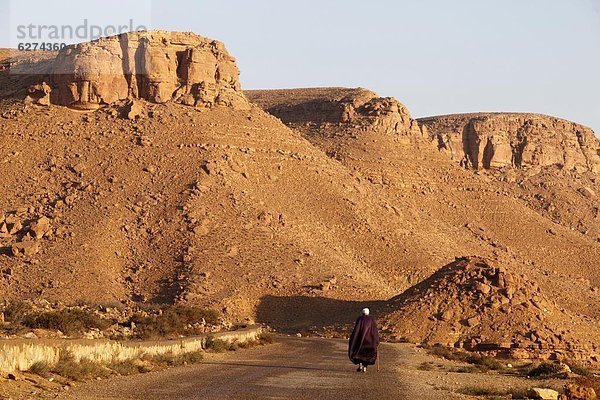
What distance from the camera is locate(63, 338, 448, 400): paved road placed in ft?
63.0

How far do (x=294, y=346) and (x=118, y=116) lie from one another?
37171mm

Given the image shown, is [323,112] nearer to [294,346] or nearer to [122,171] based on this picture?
[122,171]

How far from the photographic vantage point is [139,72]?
7744cm

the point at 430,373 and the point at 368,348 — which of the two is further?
the point at 430,373

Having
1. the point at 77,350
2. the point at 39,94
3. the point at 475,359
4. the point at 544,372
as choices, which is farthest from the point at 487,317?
the point at 39,94

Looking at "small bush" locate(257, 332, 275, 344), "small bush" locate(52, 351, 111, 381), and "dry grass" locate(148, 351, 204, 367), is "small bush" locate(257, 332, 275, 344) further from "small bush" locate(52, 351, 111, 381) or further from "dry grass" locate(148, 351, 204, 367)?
"small bush" locate(52, 351, 111, 381)

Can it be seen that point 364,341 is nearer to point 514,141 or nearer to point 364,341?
point 364,341

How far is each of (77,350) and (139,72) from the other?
56.6 m

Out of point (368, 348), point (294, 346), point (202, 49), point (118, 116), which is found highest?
point (202, 49)

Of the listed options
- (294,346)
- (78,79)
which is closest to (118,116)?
(78,79)

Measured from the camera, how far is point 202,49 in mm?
80875

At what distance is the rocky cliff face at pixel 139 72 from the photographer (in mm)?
76375

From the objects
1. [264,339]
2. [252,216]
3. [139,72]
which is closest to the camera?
[264,339]

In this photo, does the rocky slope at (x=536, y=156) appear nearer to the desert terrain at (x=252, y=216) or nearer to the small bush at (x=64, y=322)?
the desert terrain at (x=252, y=216)
